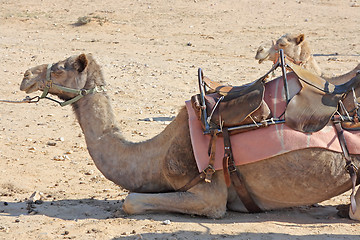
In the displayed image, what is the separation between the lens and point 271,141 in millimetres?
5684

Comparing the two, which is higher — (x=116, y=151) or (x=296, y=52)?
(x=296, y=52)

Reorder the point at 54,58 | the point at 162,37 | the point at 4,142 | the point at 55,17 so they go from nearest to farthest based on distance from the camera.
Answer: the point at 4,142 < the point at 54,58 < the point at 162,37 < the point at 55,17

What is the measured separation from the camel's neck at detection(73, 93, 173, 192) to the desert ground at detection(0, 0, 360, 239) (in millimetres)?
389

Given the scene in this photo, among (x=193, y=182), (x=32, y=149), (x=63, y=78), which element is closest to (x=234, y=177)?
(x=193, y=182)

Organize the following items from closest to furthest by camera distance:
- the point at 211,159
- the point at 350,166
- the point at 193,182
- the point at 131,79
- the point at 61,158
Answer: the point at 350,166 → the point at 211,159 → the point at 193,182 → the point at 61,158 → the point at 131,79

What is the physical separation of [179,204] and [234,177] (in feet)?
1.97

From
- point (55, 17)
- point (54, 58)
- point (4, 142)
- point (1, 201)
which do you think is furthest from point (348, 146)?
point (55, 17)

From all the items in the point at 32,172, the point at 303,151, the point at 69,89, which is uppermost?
the point at 69,89

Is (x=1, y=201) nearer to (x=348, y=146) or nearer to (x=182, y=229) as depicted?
(x=182, y=229)

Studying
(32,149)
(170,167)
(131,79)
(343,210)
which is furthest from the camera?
(131,79)

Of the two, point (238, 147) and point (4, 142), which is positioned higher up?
point (238, 147)

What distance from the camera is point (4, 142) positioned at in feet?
30.1

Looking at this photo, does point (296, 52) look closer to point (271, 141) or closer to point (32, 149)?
point (32, 149)

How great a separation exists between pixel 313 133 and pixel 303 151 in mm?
192
